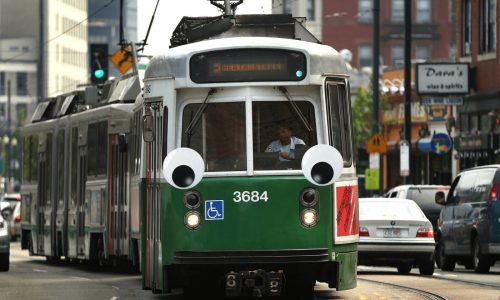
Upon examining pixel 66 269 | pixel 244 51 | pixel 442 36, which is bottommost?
pixel 66 269

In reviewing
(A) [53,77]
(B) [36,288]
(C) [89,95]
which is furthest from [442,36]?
(B) [36,288]

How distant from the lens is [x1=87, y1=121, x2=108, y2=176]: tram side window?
97.7ft

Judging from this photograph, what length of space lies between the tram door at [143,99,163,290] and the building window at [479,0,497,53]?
97.8ft

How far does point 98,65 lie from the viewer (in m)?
45.2

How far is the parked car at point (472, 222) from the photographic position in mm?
28984

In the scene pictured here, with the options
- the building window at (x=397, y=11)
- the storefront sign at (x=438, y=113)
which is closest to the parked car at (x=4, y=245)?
the storefront sign at (x=438, y=113)

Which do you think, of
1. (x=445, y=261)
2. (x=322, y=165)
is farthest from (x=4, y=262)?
(x=322, y=165)

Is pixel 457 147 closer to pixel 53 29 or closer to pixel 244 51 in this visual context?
pixel 244 51

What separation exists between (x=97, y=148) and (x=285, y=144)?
40.6 feet

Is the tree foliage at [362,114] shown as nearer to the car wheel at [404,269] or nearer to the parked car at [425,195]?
the parked car at [425,195]

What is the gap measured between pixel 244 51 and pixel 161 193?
5.91ft

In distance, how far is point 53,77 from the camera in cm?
17750

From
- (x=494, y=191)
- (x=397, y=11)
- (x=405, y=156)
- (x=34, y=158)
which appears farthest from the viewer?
(x=397, y=11)

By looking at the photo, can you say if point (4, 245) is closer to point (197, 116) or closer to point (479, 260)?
point (479, 260)
